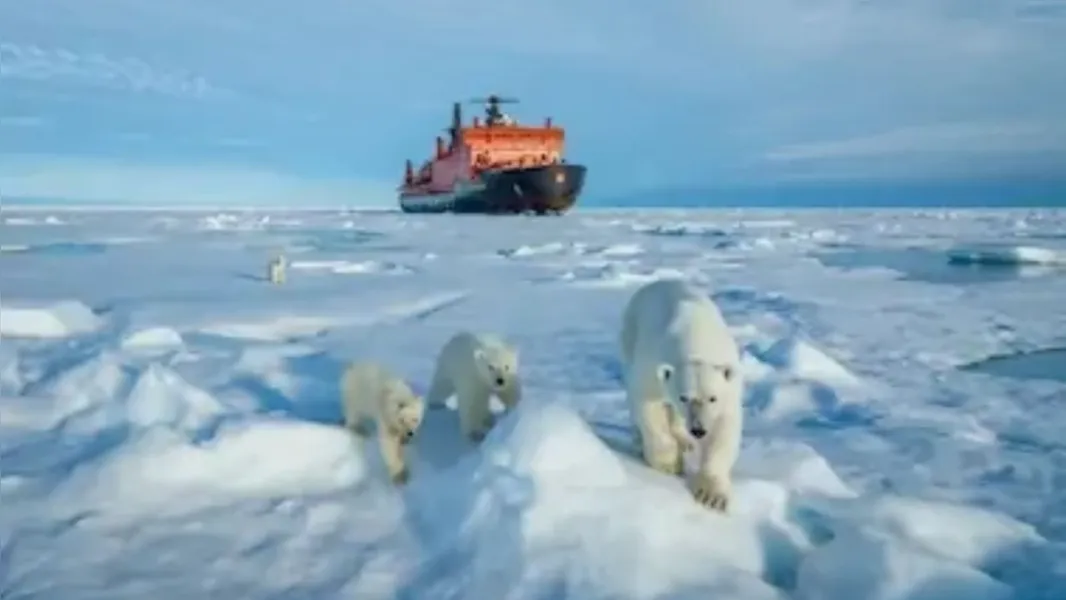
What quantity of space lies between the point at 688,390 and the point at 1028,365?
17.5ft

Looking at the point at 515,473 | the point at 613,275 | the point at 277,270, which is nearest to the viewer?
the point at 515,473

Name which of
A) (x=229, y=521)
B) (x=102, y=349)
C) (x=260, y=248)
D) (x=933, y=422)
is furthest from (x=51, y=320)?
(x=260, y=248)

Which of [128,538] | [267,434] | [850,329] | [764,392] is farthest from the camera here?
[850,329]

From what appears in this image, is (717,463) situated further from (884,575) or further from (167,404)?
(167,404)

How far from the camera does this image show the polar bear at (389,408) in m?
3.46

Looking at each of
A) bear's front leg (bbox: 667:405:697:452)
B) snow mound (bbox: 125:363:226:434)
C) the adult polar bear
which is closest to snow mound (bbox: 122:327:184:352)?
snow mound (bbox: 125:363:226:434)

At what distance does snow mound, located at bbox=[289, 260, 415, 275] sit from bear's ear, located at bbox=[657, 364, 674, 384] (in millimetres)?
11650

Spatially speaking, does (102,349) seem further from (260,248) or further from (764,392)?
(260,248)

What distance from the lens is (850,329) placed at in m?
8.76

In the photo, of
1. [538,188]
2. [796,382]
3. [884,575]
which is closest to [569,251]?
[796,382]

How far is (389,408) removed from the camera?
11.5ft

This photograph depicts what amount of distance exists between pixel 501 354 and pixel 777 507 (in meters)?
1.28

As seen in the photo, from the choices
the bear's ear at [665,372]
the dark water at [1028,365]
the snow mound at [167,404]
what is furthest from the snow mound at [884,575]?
the dark water at [1028,365]

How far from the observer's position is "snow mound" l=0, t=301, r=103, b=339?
25.7 ft
